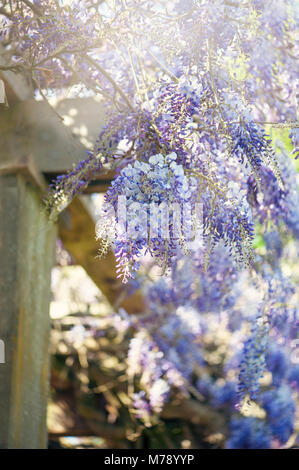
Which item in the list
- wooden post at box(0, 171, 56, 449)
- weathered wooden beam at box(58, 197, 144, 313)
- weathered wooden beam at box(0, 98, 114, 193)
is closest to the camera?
wooden post at box(0, 171, 56, 449)

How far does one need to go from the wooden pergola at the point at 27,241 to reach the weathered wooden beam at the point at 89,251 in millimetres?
270

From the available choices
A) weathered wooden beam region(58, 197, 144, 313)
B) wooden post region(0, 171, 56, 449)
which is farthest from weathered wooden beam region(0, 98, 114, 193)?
weathered wooden beam region(58, 197, 144, 313)

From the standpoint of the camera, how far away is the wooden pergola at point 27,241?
2285mm

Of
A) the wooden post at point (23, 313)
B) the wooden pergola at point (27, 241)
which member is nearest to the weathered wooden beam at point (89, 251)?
the wooden pergola at point (27, 241)

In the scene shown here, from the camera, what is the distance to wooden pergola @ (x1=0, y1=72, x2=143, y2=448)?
7.50ft

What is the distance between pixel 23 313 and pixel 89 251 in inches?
46.6

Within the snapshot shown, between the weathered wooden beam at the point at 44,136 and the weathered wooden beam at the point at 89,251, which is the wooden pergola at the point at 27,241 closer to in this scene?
the weathered wooden beam at the point at 44,136

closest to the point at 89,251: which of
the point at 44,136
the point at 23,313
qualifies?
the point at 44,136

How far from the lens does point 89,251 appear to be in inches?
139

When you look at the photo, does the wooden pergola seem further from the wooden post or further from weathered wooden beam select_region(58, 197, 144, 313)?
weathered wooden beam select_region(58, 197, 144, 313)

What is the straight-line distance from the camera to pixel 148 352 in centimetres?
429

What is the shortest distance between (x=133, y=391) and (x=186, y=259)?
85.8 inches

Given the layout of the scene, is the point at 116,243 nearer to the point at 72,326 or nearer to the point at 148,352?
the point at 148,352
